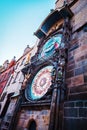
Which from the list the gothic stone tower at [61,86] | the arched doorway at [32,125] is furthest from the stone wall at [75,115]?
the arched doorway at [32,125]

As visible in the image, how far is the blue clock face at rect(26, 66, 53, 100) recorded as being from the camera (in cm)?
530

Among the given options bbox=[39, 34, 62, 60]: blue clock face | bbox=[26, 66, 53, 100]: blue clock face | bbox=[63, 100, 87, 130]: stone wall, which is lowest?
bbox=[63, 100, 87, 130]: stone wall

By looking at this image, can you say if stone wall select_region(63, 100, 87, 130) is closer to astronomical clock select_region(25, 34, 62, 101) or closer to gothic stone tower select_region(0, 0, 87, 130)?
gothic stone tower select_region(0, 0, 87, 130)

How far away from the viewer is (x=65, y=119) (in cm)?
376

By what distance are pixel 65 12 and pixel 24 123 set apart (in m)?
5.82

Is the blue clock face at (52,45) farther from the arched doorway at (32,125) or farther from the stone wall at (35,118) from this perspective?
the arched doorway at (32,125)

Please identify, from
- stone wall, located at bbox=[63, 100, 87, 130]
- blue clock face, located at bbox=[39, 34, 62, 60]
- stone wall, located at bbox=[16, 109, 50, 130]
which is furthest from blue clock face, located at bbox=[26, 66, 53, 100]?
stone wall, located at bbox=[63, 100, 87, 130]

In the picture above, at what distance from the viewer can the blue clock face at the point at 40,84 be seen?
5295mm

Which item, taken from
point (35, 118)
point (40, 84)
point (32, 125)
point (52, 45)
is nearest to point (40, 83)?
point (40, 84)

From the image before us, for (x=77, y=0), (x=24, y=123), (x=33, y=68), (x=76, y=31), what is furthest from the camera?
(x=77, y=0)

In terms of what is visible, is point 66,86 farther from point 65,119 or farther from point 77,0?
point 77,0

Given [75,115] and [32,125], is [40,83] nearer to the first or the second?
[32,125]

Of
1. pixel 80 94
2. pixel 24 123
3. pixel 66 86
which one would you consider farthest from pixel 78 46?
pixel 24 123

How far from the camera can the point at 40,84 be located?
5.68 metres
